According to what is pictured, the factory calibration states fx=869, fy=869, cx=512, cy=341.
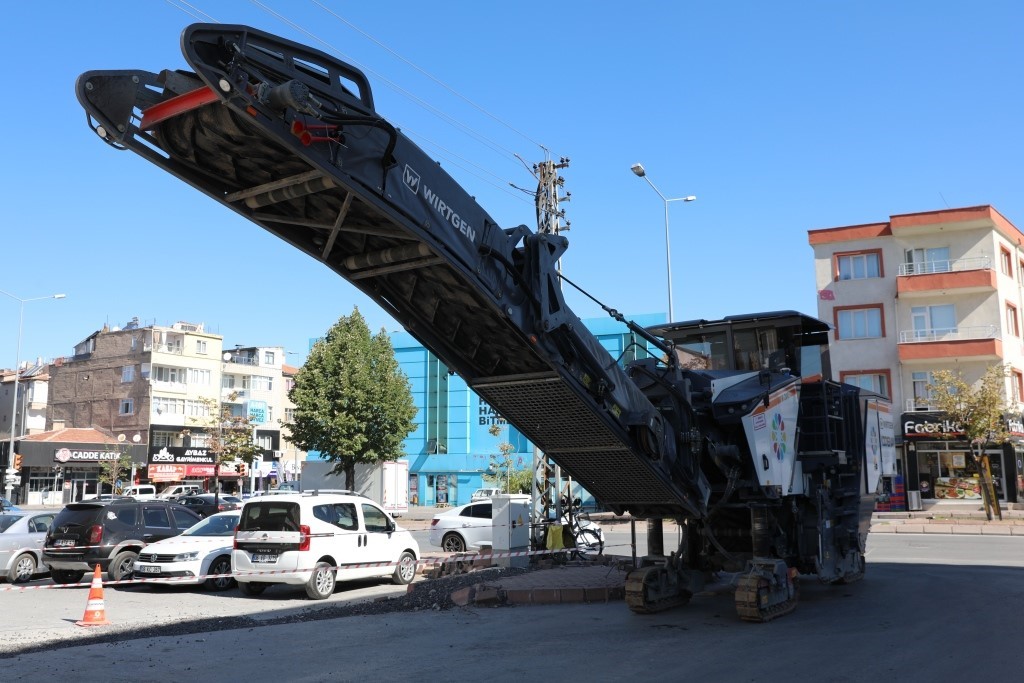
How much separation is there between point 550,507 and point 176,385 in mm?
58571

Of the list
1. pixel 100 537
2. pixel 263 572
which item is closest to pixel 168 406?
pixel 100 537

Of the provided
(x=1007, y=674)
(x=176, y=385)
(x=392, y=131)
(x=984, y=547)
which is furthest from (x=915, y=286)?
(x=176, y=385)

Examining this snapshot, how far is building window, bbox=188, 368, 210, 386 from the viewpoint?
7238cm

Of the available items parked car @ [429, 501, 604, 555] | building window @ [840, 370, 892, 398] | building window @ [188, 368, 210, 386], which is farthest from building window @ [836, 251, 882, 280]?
building window @ [188, 368, 210, 386]

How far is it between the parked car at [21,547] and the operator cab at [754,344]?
46.9 feet

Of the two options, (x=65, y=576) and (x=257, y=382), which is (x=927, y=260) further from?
(x=257, y=382)

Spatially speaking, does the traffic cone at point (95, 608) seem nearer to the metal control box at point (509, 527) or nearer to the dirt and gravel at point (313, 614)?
the dirt and gravel at point (313, 614)

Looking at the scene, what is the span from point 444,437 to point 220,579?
4185cm

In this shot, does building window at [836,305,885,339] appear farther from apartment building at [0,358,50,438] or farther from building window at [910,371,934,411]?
apartment building at [0,358,50,438]

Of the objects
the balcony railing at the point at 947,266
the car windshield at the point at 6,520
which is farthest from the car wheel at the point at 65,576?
the balcony railing at the point at 947,266

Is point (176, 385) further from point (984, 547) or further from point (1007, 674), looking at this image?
point (1007, 674)

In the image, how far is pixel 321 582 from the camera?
14.3 metres

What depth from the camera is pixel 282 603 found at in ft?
46.3

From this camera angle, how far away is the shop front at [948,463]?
3803 centimetres
